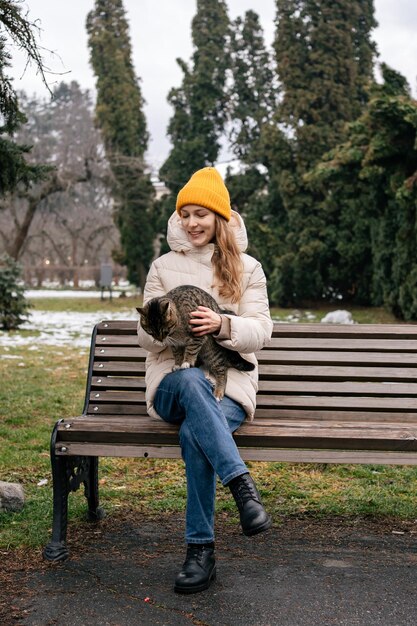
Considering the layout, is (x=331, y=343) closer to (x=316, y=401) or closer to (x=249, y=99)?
(x=316, y=401)

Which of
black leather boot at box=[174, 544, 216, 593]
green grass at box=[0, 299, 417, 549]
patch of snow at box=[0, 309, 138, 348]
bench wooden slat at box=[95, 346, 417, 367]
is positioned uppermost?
bench wooden slat at box=[95, 346, 417, 367]

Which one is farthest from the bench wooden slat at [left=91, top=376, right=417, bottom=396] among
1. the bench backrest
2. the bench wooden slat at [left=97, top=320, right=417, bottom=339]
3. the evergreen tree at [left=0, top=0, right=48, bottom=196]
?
the evergreen tree at [left=0, top=0, right=48, bottom=196]

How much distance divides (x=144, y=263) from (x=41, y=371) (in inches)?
777

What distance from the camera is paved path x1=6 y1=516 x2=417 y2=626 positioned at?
2645 millimetres

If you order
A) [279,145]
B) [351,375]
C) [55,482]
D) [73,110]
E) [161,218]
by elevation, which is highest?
[73,110]

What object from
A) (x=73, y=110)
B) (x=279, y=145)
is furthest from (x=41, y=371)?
(x=73, y=110)

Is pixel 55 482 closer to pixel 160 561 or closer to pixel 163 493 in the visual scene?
pixel 160 561

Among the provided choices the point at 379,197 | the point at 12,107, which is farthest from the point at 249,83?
the point at 12,107

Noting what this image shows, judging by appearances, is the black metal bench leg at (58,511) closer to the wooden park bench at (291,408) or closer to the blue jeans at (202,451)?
the wooden park bench at (291,408)

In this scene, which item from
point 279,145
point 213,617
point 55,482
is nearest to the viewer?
point 213,617

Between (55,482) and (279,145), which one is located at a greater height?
(279,145)

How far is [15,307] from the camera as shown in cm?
1465

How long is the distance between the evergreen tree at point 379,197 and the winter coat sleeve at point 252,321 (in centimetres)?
1091

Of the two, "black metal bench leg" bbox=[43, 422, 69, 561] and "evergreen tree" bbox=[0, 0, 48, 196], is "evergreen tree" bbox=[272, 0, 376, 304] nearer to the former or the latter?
"evergreen tree" bbox=[0, 0, 48, 196]
